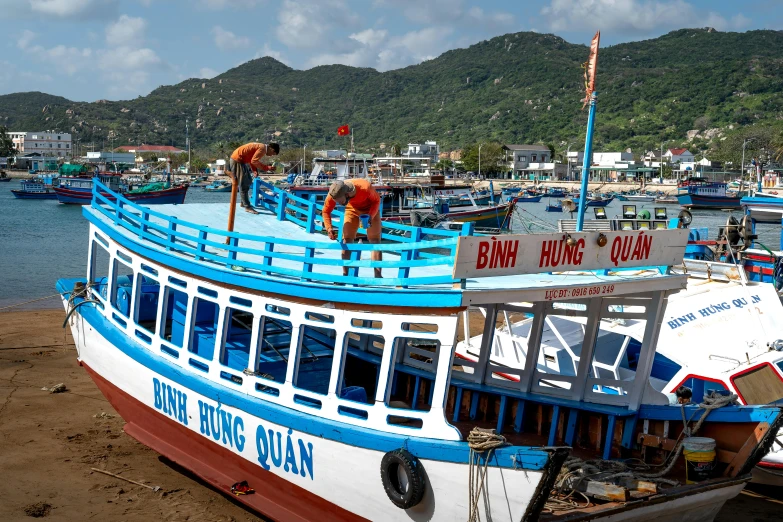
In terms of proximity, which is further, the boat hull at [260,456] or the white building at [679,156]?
the white building at [679,156]

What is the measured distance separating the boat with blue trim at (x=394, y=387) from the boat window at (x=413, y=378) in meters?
0.02

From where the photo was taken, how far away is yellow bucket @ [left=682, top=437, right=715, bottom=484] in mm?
6973

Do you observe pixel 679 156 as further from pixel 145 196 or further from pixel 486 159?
pixel 145 196

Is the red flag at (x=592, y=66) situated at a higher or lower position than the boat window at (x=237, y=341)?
higher

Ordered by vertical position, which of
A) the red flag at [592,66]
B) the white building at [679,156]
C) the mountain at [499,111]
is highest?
the mountain at [499,111]

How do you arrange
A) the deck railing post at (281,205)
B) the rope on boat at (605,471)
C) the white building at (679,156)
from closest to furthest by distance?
the rope on boat at (605,471)
the deck railing post at (281,205)
the white building at (679,156)

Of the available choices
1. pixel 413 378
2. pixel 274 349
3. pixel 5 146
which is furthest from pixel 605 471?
pixel 5 146

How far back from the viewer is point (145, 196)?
54156 mm

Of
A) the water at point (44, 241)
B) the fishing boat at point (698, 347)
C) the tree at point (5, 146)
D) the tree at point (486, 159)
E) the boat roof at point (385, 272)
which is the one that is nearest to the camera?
the boat roof at point (385, 272)

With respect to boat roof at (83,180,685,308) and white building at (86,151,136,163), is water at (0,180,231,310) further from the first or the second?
white building at (86,151,136,163)

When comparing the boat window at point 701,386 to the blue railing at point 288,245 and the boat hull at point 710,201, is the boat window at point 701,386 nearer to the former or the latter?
the blue railing at point 288,245

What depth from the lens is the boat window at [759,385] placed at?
33.6 feet

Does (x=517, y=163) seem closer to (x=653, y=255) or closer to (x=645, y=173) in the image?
(x=645, y=173)

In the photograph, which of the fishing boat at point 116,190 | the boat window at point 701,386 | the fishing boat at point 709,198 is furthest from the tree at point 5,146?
the boat window at point 701,386
